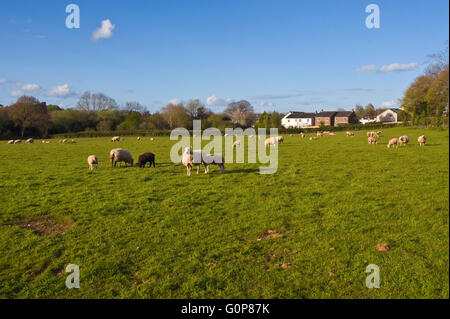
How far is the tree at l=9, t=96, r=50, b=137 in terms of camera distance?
78.0 m

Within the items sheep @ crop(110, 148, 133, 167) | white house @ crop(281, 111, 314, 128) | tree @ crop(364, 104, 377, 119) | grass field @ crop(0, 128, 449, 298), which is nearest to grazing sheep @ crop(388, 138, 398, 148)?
grass field @ crop(0, 128, 449, 298)

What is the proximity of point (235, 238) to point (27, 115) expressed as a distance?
300 feet

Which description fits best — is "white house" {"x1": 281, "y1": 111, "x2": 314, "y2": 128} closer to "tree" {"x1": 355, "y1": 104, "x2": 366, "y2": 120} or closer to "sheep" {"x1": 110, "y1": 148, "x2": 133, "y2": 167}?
"tree" {"x1": 355, "y1": 104, "x2": 366, "y2": 120}

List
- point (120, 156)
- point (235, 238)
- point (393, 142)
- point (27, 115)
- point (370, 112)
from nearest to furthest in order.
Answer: point (235, 238)
point (120, 156)
point (393, 142)
point (27, 115)
point (370, 112)

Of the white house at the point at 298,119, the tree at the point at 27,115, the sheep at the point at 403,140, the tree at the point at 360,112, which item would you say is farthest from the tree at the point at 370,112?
Answer: the tree at the point at 27,115

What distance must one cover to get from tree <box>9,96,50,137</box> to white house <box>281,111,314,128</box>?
302ft

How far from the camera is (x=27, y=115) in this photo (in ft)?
258

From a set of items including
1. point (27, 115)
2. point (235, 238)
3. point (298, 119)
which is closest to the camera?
point (235, 238)

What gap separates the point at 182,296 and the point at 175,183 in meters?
9.84

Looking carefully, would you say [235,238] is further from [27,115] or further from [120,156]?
[27,115]

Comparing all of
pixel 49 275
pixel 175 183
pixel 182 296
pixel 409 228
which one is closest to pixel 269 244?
pixel 182 296

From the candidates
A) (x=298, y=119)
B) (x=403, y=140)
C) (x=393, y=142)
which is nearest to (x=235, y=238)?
(x=393, y=142)

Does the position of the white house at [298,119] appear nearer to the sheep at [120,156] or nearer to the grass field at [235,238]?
the sheep at [120,156]

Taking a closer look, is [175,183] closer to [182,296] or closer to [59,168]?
[182,296]
